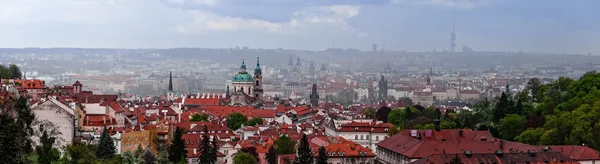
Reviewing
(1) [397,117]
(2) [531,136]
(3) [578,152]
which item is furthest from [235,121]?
(3) [578,152]

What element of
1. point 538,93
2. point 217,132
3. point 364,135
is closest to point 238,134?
point 217,132

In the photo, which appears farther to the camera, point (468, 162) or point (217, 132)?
point (217, 132)

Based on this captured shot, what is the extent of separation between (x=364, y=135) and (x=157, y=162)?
20329 millimetres

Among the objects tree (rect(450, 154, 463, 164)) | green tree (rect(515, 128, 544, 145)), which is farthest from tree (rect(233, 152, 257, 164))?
green tree (rect(515, 128, 544, 145))

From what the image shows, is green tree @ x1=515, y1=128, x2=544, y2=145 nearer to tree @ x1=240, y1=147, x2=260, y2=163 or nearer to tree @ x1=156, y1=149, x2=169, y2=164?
tree @ x1=240, y1=147, x2=260, y2=163

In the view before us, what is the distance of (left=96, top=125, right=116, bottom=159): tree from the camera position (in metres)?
50.0

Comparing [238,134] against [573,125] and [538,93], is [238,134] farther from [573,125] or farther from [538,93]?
[538,93]

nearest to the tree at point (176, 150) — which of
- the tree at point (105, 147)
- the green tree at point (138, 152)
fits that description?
the green tree at point (138, 152)

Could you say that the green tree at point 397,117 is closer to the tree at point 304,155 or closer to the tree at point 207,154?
the tree at point 207,154

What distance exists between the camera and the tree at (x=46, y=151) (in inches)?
1843

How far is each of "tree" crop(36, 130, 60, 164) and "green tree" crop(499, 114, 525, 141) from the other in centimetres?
3135

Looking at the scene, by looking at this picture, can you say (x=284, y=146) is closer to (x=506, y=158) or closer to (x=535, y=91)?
(x=506, y=158)

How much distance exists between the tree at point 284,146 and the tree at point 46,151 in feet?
42.8

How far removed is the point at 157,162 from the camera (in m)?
48.8
